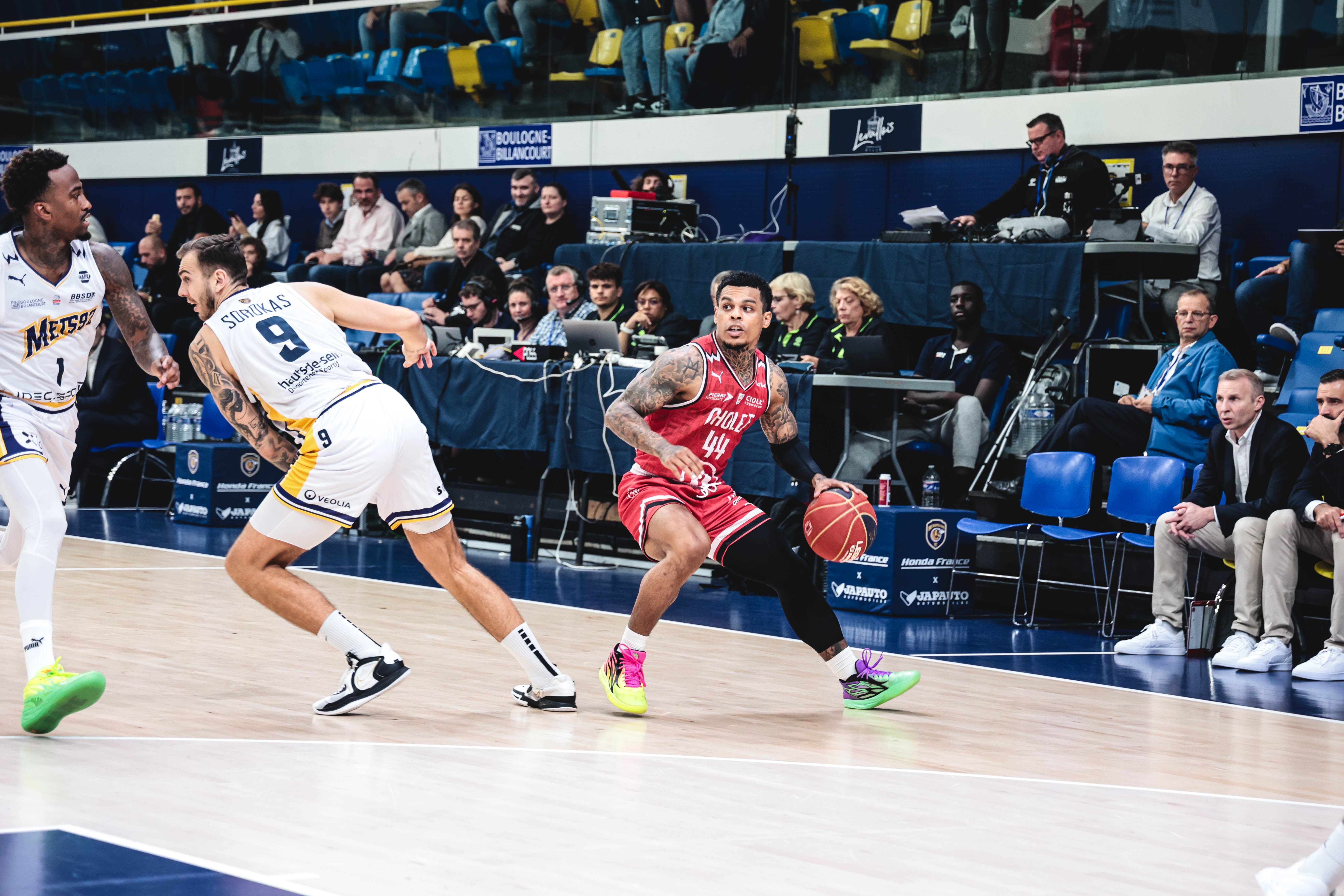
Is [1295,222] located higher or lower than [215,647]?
higher

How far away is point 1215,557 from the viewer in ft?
28.3

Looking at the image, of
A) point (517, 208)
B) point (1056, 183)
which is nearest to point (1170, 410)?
point (1056, 183)


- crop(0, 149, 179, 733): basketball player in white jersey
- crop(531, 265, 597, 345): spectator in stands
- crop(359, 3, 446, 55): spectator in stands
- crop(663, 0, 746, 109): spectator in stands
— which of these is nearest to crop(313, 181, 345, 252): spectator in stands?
crop(359, 3, 446, 55): spectator in stands

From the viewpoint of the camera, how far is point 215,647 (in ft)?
23.7

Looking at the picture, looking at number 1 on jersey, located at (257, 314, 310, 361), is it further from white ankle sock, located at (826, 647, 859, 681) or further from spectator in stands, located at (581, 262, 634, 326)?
spectator in stands, located at (581, 262, 634, 326)

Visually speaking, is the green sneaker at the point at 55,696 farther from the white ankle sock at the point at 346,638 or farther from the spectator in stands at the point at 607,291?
the spectator in stands at the point at 607,291

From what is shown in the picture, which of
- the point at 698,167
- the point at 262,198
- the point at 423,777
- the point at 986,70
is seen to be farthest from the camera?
the point at 262,198

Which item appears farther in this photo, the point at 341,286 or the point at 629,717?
the point at 341,286

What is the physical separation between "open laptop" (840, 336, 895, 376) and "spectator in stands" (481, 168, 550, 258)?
5.00 meters

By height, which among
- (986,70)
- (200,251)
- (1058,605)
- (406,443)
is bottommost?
(1058,605)

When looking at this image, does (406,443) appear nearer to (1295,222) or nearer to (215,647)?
(215,647)

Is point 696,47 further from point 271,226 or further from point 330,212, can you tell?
point 271,226

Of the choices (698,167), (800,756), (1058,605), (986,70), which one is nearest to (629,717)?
(800,756)

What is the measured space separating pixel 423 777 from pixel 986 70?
31.3 feet
